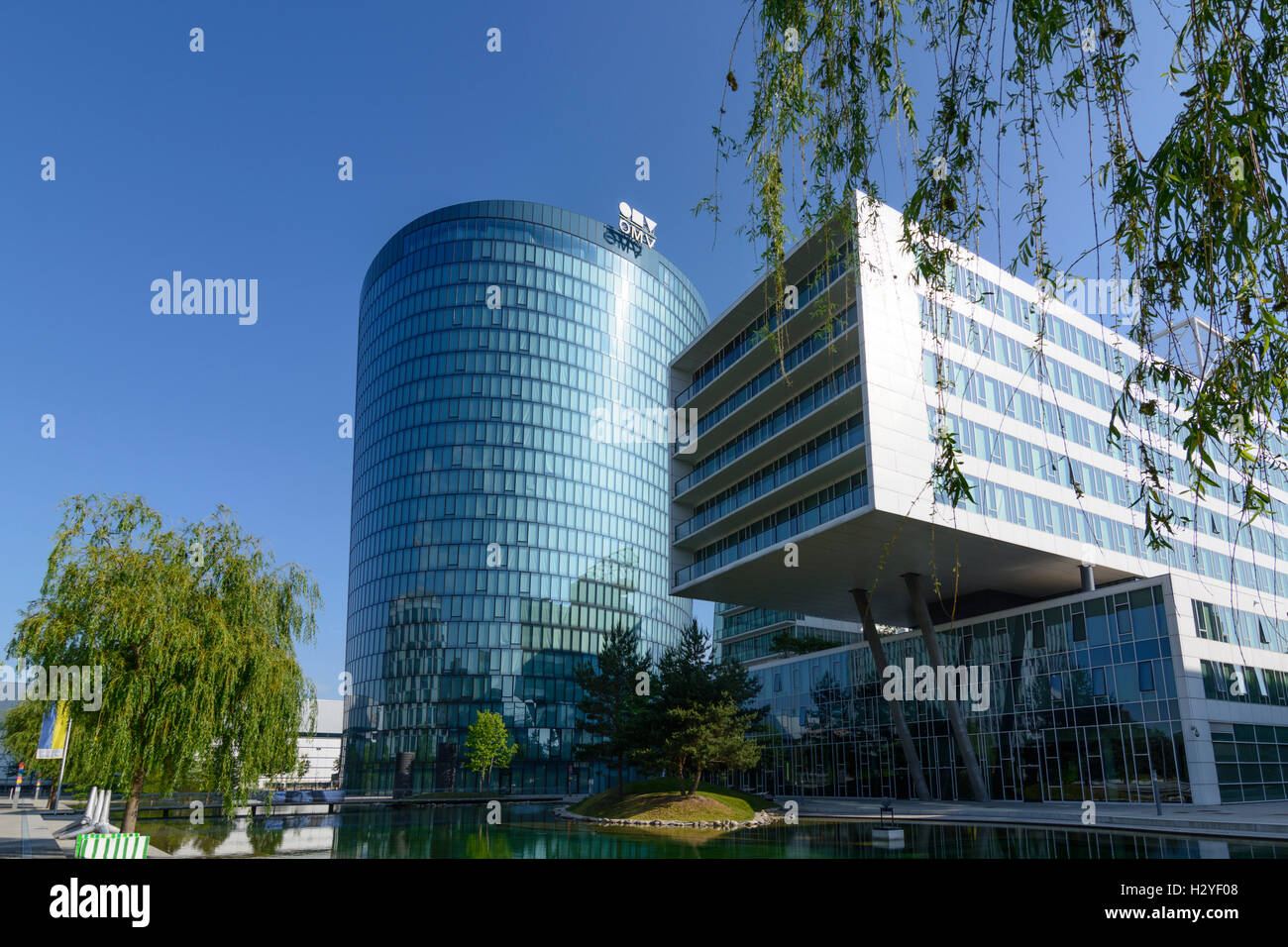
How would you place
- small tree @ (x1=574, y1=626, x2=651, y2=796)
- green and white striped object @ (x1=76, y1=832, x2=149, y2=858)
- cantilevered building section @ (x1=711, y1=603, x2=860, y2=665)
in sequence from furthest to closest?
cantilevered building section @ (x1=711, y1=603, x2=860, y2=665) < small tree @ (x1=574, y1=626, x2=651, y2=796) < green and white striped object @ (x1=76, y1=832, x2=149, y2=858)

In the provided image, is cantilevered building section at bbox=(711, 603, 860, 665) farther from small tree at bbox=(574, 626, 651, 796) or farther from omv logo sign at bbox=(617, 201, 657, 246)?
omv logo sign at bbox=(617, 201, 657, 246)

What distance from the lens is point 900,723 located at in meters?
44.8

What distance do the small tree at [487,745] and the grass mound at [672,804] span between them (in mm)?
36461

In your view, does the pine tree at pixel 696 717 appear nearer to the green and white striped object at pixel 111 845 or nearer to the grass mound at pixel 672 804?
the grass mound at pixel 672 804

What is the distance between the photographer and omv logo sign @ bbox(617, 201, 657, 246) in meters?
106

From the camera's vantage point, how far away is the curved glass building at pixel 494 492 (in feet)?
300

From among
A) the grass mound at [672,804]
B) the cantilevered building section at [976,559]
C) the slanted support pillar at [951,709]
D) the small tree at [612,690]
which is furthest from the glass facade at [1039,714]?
the small tree at [612,690]

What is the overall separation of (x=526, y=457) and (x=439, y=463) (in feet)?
32.1

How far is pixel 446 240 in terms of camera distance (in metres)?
102

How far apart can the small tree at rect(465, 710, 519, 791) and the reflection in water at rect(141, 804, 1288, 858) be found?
1676 inches

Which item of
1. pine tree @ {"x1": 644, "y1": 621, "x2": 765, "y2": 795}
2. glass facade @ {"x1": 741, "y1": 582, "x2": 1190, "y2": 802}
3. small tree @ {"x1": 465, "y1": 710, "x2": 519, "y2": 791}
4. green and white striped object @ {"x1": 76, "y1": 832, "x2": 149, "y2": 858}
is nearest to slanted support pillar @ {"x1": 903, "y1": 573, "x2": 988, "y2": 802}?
glass facade @ {"x1": 741, "y1": 582, "x2": 1190, "y2": 802}

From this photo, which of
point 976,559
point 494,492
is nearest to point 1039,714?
point 976,559

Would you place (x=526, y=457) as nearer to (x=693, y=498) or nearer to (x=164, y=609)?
(x=693, y=498)
